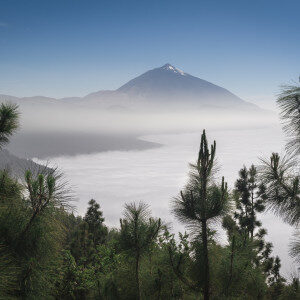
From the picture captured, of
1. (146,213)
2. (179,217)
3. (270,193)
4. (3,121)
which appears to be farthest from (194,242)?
(3,121)

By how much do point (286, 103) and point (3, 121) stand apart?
5324 millimetres

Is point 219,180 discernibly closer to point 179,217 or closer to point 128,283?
point 179,217

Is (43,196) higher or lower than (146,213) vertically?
higher

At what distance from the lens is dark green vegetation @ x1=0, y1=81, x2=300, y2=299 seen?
379 cm

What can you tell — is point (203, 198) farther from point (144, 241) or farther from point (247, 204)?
point (247, 204)

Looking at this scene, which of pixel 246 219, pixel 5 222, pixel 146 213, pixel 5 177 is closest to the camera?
pixel 5 222

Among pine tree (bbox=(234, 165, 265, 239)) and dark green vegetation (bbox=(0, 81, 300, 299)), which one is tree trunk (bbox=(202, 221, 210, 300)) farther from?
pine tree (bbox=(234, 165, 265, 239))

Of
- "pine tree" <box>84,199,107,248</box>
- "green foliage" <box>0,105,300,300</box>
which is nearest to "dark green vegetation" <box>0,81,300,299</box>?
"green foliage" <box>0,105,300,300</box>

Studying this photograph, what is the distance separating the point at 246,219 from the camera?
1678 cm

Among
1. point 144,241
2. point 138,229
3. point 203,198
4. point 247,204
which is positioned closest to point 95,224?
point 247,204

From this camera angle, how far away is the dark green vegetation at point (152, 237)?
3.79 m

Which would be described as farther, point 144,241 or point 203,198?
point 144,241

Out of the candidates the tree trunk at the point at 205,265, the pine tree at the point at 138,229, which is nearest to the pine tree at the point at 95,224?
the pine tree at the point at 138,229

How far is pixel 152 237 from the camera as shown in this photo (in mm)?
6402
